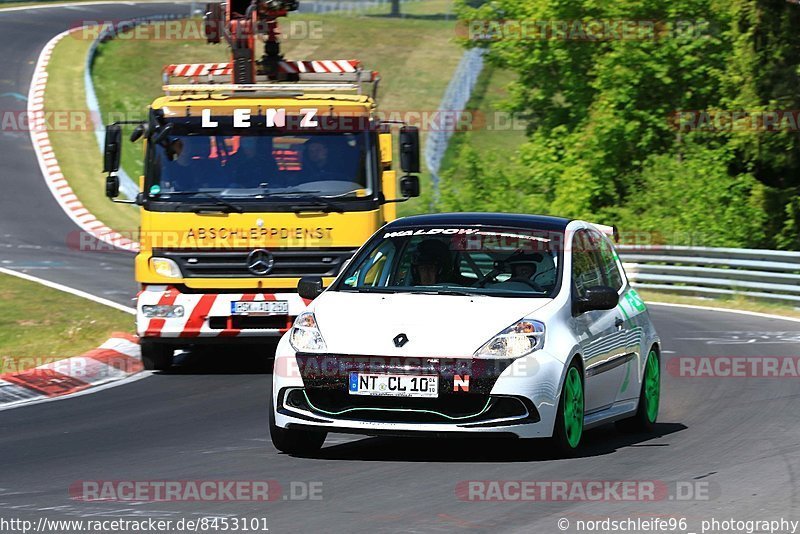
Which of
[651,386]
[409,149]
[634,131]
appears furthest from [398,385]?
[634,131]

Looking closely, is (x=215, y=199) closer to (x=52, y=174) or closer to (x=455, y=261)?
(x=455, y=261)

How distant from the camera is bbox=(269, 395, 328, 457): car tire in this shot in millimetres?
9859

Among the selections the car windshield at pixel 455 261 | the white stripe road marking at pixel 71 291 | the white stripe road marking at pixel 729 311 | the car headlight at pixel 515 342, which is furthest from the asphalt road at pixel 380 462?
the white stripe road marking at pixel 729 311

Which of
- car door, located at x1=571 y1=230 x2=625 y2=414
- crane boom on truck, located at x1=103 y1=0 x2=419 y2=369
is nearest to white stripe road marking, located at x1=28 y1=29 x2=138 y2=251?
crane boom on truck, located at x1=103 y1=0 x2=419 y2=369

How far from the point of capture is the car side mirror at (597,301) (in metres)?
10.1

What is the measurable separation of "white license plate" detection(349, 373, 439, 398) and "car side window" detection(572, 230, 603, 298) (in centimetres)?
142

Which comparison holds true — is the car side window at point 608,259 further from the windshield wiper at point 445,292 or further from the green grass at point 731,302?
the green grass at point 731,302

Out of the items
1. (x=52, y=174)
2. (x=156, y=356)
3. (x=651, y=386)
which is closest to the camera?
(x=651, y=386)

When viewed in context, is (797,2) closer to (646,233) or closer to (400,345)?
(646,233)

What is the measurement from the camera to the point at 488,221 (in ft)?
35.4

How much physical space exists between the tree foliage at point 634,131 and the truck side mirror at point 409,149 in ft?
62.2

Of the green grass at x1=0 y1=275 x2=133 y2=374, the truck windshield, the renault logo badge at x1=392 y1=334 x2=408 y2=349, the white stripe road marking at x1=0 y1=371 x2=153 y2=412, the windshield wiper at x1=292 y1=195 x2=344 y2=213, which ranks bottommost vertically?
the green grass at x1=0 y1=275 x2=133 y2=374

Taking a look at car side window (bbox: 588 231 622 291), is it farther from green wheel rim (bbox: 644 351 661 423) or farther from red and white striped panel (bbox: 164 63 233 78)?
red and white striped panel (bbox: 164 63 233 78)

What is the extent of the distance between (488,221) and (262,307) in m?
5.08
